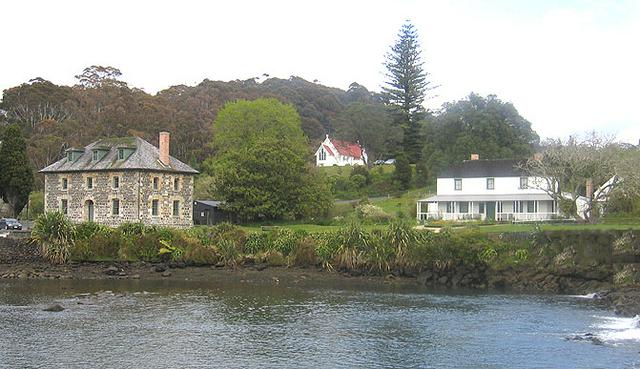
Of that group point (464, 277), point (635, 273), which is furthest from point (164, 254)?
point (635, 273)

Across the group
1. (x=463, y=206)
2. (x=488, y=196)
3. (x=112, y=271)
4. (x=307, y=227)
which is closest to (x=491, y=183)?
(x=488, y=196)

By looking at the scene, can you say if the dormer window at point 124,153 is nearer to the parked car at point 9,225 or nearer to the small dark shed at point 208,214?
the small dark shed at point 208,214

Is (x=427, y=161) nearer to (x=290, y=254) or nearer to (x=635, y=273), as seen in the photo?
(x=290, y=254)

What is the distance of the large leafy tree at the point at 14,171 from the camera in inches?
2494

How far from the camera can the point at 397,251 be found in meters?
46.2

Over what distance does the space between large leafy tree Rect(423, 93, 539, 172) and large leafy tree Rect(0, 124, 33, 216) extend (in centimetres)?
4355

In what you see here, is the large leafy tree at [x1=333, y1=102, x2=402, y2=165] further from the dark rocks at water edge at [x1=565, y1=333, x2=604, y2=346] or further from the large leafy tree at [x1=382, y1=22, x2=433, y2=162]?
the dark rocks at water edge at [x1=565, y1=333, x2=604, y2=346]

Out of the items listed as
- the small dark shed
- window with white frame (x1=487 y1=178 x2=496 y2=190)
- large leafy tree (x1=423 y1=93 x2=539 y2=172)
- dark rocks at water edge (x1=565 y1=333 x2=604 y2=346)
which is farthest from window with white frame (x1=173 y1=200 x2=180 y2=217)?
dark rocks at water edge (x1=565 y1=333 x2=604 y2=346)

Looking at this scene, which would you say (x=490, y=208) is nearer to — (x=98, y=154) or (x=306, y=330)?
(x=98, y=154)

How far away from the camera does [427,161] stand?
285ft

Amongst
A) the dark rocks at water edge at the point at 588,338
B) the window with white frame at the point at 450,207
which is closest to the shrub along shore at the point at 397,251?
the dark rocks at water edge at the point at 588,338

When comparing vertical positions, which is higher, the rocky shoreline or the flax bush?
the flax bush

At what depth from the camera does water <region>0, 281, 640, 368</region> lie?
23.8 m

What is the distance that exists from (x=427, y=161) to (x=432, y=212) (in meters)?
22.0
